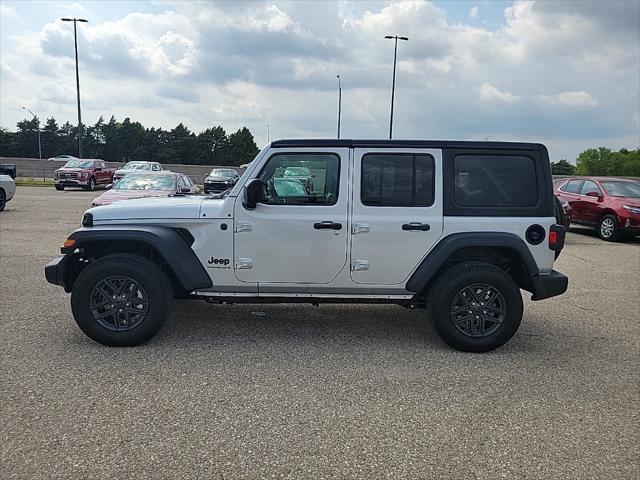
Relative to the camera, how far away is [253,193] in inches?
179

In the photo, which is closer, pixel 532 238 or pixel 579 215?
pixel 532 238

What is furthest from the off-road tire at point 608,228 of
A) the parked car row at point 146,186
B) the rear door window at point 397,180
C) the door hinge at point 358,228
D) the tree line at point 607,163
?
the tree line at point 607,163

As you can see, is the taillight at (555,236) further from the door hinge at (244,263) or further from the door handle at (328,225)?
the door hinge at (244,263)

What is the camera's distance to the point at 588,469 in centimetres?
292

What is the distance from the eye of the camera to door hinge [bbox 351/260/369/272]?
184 inches

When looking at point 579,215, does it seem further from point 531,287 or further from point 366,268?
point 366,268

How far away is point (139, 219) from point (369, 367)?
2414 mm

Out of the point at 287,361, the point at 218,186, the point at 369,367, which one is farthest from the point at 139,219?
the point at 218,186

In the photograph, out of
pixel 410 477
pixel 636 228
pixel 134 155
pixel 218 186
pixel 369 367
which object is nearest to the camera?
pixel 410 477

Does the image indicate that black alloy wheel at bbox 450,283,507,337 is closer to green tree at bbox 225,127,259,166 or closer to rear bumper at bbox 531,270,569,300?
rear bumper at bbox 531,270,569,300

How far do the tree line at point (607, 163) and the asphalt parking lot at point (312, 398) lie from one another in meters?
64.5

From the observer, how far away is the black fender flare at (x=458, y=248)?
180 inches

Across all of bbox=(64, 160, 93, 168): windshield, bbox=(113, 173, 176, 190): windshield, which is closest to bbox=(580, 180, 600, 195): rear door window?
bbox=(113, 173, 176, 190): windshield

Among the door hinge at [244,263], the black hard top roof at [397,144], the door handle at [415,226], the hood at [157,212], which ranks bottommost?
the door hinge at [244,263]
